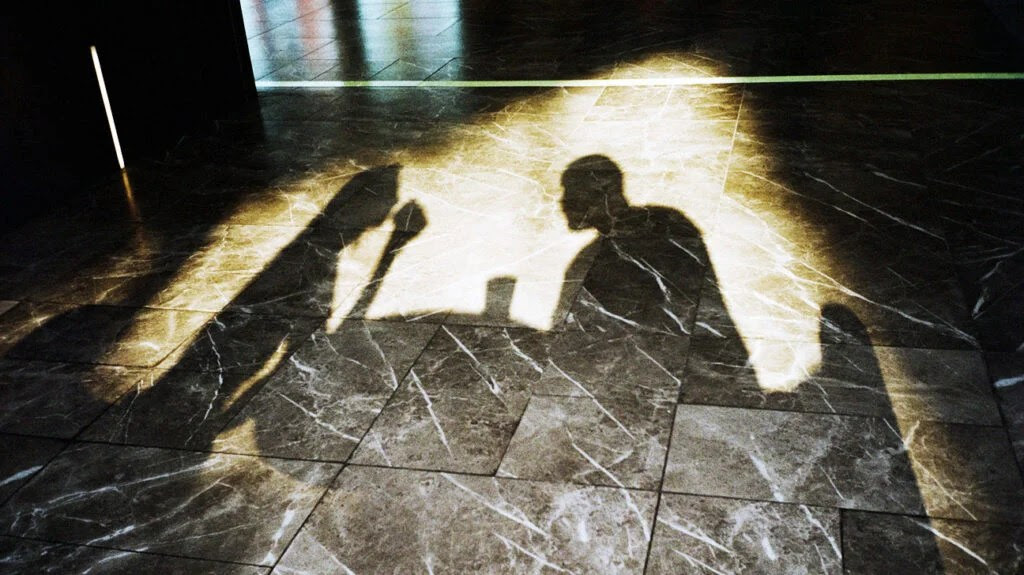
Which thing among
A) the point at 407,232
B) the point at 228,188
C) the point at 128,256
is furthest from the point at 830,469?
the point at 228,188

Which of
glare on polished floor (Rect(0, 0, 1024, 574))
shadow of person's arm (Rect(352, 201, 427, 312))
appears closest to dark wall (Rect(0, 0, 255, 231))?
glare on polished floor (Rect(0, 0, 1024, 574))

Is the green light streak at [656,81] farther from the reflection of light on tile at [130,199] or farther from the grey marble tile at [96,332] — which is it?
the grey marble tile at [96,332]

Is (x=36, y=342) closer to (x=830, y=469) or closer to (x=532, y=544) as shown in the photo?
(x=532, y=544)

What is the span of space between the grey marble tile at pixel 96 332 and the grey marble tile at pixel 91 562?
104 cm

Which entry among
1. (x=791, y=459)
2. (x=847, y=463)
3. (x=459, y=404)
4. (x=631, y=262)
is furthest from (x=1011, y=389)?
(x=459, y=404)

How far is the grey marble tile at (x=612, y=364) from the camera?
3.21 meters

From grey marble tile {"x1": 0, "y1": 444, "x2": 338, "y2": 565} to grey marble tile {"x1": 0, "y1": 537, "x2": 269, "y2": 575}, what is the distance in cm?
3

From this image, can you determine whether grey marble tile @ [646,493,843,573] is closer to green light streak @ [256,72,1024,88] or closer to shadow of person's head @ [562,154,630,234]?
shadow of person's head @ [562,154,630,234]

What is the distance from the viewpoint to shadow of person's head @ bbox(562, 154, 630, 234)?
15.1 feet

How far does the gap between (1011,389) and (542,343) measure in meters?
1.69

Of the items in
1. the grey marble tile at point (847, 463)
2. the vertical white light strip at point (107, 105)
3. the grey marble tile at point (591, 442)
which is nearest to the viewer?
the grey marble tile at point (847, 463)

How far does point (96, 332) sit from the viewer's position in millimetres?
3840

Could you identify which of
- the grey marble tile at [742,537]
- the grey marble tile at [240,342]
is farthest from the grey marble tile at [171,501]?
the grey marble tile at [742,537]

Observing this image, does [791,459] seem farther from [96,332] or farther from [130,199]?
[130,199]
